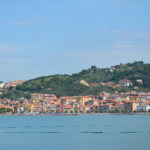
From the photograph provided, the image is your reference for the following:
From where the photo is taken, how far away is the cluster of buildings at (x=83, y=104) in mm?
128875

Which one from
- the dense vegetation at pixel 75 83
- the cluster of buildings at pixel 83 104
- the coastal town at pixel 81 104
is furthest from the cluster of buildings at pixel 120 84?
the cluster of buildings at pixel 83 104

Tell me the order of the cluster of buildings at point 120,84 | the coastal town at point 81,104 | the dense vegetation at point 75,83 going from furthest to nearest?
the cluster of buildings at point 120,84
the dense vegetation at point 75,83
the coastal town at point 81,104

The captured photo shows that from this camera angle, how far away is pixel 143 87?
161 m

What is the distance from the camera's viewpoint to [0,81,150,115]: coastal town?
12879 cm

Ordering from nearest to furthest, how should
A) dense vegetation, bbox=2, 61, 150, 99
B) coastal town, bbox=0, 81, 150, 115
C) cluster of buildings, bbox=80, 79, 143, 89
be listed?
coastal town, bbox=0, 81, 150, 115, dense vegetation, bbox=2, 61, 150, 99, cluster of buildings, bbox=80, 79, 143, 89

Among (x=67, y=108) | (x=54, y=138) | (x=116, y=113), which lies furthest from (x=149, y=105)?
(x=54, y=138)

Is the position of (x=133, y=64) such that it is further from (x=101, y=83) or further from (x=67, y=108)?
(x=67, y=108)

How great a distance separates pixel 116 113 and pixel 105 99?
14.8 metres

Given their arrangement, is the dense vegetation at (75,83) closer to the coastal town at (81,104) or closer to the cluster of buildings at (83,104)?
the coastal town at (81,104)

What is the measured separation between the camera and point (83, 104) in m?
136

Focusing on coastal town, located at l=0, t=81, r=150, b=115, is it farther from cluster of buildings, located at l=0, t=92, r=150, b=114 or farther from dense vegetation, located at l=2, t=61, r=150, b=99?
dense vegetation, located at l=2, t=61, r=150, b=99

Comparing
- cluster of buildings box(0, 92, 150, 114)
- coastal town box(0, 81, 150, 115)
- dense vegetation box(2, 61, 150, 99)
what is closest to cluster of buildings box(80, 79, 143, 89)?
dense vegetation box(2, 61, 150, 99)

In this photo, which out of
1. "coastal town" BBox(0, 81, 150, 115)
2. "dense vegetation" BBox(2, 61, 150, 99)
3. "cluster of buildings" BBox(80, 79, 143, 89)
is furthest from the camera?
"cluster of buildings" BBox(80, 79, 143, 89)

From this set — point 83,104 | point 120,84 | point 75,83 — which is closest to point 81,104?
point 83,104
